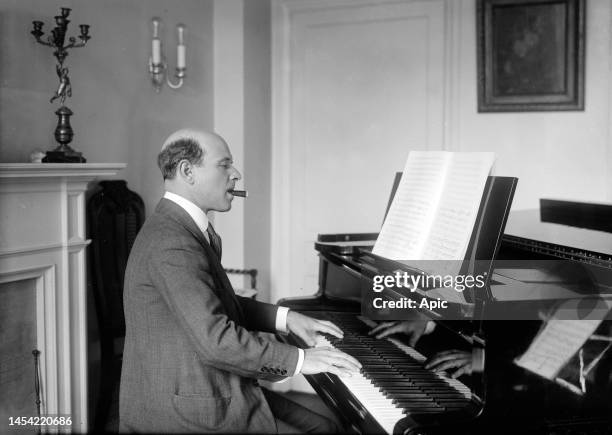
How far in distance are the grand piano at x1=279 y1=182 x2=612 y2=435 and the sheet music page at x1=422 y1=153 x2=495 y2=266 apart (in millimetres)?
32

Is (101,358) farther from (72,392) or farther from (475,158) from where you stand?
(475,158)

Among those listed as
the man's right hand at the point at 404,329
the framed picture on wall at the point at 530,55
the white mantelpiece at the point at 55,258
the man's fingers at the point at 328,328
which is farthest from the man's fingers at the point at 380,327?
the framed picture on wall at the point at 530,55

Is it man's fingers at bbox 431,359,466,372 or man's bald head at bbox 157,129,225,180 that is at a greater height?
man's bald head at bbox 157,129,225,180

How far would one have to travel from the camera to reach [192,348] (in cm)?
175

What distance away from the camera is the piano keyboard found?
1695 mm

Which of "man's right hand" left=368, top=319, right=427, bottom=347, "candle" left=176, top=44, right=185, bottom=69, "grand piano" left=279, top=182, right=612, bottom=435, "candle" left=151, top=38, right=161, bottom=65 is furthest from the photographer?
"candle" left=176, top=44, right=185, bottom=69

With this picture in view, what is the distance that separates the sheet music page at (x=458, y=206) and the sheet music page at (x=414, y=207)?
42 millimetres

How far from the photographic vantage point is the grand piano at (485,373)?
1572mm

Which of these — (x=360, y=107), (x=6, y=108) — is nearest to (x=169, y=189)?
(x=6, y=108)

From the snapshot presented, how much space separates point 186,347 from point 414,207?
2.78 feet

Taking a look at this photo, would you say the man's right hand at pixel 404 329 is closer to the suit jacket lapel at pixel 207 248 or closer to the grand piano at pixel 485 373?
the grand piano at pixel 485 373

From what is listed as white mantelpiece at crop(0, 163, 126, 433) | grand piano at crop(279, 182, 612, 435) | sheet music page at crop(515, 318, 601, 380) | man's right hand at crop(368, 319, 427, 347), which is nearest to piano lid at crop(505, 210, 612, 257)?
grand piano at crop(279, 182, 612, 435)

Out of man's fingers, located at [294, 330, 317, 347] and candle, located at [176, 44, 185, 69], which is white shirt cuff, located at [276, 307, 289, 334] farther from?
candle, located at [176, 44, 185, 69]

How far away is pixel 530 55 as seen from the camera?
12.4ft
